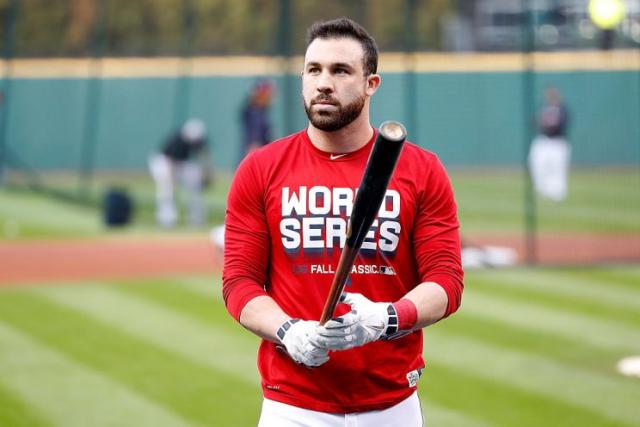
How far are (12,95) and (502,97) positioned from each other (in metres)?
11.9

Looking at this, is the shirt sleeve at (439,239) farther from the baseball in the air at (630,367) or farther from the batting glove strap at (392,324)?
the baseball in the air at (630,367)

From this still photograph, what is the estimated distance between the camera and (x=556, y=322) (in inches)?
450

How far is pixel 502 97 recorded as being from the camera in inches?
1026

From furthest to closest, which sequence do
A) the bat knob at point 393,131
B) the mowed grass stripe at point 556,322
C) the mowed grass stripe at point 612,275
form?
the mowed grass stripe at point 612,275, the mowed grass stripe at point 556,322, the bat knob at point 393,131

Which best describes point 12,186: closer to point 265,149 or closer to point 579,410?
point 579,410

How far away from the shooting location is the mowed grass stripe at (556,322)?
10.6 m

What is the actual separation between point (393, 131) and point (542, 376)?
249 inches

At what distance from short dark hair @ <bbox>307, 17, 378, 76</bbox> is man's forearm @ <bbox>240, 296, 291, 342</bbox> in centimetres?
91

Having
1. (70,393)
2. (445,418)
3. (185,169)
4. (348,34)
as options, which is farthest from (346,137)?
(185,169)

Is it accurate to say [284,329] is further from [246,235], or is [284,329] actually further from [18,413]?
[18,413]

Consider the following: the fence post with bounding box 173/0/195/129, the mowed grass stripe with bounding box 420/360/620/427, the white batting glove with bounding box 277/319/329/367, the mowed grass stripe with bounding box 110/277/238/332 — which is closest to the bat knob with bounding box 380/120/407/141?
the white batting glove with bounding box 277/319/329/367

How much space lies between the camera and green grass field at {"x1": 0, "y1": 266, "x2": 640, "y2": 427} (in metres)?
8.07

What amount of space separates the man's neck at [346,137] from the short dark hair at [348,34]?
20cm

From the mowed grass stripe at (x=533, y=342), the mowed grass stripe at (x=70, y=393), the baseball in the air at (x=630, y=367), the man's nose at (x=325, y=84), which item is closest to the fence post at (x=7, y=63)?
the mowed grass stripe at (x=70, y=393)
